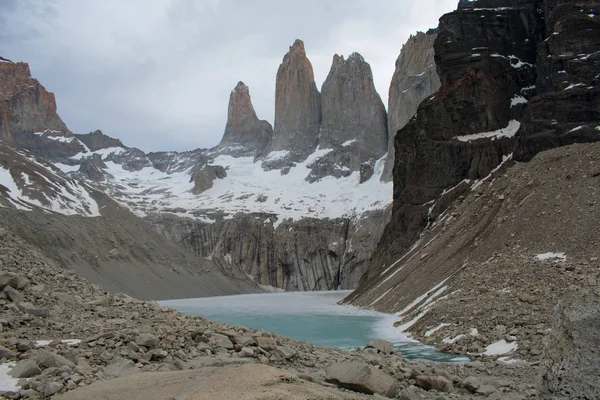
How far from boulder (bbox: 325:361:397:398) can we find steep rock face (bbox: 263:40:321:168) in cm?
16581

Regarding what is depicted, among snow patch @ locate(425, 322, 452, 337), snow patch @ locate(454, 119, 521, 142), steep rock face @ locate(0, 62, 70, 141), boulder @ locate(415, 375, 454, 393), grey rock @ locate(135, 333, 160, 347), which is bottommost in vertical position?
snow patch @ locate(425, 322, 452, 337)

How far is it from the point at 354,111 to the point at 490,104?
108950 mm

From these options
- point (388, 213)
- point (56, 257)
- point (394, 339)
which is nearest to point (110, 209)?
point (56, 257)

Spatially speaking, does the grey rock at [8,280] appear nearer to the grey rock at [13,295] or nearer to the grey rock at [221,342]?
the grey rock at [13,295]

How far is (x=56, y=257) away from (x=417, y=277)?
44869 millimetres

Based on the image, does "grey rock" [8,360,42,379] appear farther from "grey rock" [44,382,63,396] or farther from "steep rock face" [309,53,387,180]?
"steep rock face" [309,53,387,180]

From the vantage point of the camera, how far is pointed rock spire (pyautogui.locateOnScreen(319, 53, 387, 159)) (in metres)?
157

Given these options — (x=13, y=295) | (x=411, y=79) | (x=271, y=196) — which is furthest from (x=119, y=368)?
(x=271, y=196)

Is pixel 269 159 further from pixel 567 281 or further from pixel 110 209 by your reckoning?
pixel 567 281

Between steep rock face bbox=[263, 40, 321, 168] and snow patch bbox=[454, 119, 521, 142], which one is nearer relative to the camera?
snow patch bbox=[454, 119, 521, 142]

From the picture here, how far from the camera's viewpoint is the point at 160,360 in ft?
33.2

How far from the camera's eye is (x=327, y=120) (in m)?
168

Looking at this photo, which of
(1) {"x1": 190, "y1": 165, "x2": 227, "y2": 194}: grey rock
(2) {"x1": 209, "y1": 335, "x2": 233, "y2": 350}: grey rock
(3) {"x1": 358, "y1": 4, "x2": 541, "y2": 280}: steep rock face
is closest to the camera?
(2) {"x1": 209, "y1": 335, "x2": 233, "y2": 350}: grey rock

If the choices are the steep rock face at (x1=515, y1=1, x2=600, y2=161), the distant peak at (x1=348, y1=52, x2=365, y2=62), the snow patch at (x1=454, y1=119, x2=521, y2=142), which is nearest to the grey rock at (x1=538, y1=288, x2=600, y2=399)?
the steep rock face at (x1=515, y1=1, x2=600, y2=161)
